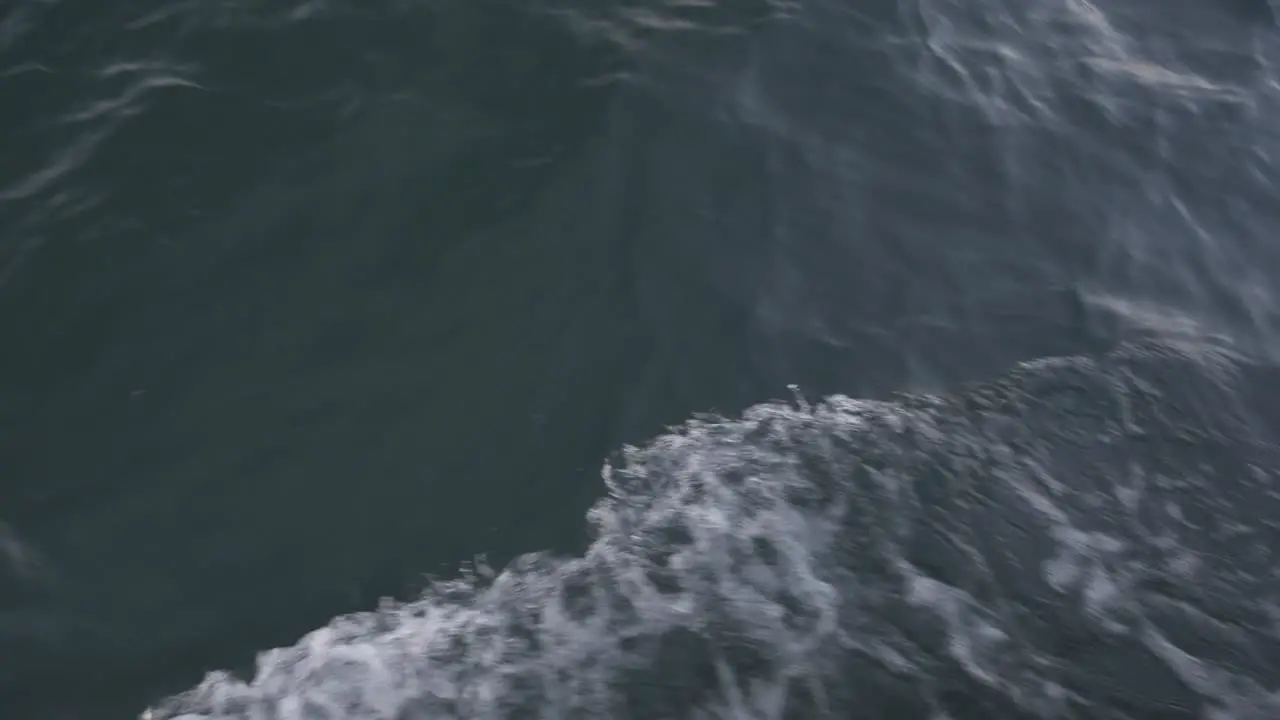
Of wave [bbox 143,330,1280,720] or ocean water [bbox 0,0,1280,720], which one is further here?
ocean water [bbox 0,0,1280,720]

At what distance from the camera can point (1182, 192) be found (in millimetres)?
11977

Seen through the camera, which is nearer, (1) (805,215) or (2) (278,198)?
(2) (278,198)

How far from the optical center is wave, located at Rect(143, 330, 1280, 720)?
293 inches

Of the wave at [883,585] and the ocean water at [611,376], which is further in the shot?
the ocean water at [611,376]

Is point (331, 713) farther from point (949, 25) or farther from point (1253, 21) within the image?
point (1253, 21)

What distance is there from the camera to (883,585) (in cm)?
823

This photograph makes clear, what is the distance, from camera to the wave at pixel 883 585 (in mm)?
7441

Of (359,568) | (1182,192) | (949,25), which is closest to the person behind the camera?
(359,568)

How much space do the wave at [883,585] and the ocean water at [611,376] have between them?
1.3 inches

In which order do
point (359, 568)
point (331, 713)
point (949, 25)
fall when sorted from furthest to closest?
point (949, 25) → point (359, 568) → point (331, 713)

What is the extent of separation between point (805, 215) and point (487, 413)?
3.63 meters

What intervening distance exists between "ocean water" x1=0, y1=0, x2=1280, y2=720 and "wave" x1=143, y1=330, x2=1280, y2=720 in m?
0.03

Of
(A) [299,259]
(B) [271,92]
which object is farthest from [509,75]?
(A) [299,259]

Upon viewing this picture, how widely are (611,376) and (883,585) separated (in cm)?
259
